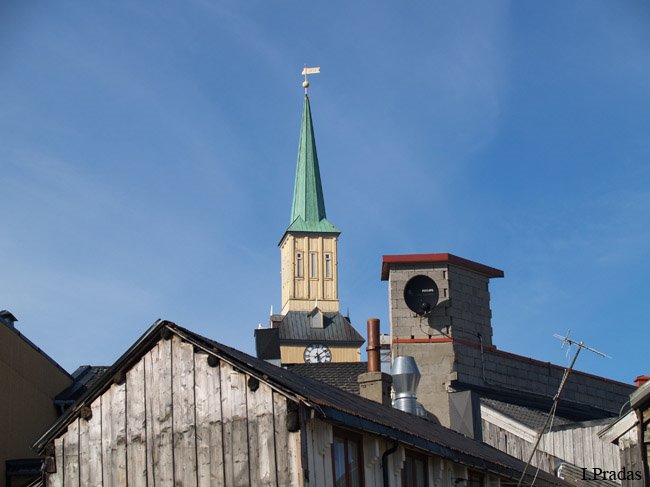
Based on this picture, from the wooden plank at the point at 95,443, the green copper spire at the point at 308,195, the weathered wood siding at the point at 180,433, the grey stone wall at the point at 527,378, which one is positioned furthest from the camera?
the green copper spire at the point at 308,195

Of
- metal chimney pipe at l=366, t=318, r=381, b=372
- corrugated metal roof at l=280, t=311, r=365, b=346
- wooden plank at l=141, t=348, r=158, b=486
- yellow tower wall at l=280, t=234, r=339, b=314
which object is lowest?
wooden plank at l=141, t=348, r=158, b=486

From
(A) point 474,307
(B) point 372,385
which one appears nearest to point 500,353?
(A) point 474,307

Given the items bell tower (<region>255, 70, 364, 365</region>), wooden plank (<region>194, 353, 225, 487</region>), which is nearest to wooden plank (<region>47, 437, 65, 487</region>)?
wooden plank (<region>194, 353, 225, 487</region>)

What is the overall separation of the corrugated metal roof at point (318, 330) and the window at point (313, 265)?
697cm

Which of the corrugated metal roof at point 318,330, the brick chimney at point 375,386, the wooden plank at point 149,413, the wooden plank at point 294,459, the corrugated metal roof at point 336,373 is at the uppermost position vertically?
the corrugated metal roof at point 318,330

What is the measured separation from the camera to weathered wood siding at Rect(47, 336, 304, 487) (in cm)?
1912

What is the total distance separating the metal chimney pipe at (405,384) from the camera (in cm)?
3322

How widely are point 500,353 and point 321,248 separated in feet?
286

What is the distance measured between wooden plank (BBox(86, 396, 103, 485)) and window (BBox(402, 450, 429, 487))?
17.2 feet

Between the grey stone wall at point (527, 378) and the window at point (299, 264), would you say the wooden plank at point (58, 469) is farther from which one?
the window at point (299, 264)

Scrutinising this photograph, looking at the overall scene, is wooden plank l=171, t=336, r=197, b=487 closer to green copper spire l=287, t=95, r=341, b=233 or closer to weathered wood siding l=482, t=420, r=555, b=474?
weathered wood siding l=482, t=420, r=555, b=474

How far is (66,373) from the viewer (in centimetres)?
3612

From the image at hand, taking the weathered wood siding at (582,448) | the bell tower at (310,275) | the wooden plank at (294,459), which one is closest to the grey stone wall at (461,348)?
the weathered wood siding at (582,448)

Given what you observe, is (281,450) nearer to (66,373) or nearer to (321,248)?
(66,373)
